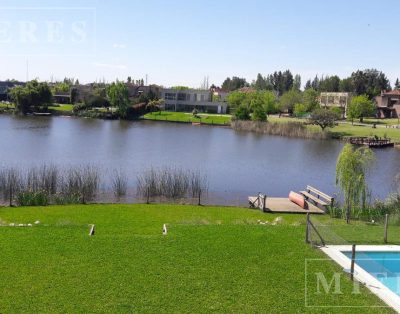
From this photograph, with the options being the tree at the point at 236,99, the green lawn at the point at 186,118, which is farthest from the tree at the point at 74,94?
the tree at the point at 236,99

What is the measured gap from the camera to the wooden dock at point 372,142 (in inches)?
2088

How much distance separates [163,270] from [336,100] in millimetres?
89320

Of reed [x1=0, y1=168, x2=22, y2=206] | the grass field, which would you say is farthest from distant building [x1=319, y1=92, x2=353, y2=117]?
the grass field

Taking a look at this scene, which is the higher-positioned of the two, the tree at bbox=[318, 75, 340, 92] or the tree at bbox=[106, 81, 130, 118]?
the tree at bbox=[318, 75, 340, 92]

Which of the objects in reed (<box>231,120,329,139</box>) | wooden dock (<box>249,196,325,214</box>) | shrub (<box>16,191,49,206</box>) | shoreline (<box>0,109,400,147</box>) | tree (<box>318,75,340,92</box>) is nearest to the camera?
shrub (<box>16,191,49,206</box>)

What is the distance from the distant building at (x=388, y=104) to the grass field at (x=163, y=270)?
80.6 m

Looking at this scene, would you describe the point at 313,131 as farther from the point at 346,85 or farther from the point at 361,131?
the point at 346,85

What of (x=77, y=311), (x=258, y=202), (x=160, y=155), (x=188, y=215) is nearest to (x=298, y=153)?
(x=160, y=155)

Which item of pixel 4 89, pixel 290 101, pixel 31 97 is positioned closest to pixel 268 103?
pixel 290 101

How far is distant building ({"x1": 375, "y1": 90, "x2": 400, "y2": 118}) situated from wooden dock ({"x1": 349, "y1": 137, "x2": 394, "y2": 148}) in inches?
1405

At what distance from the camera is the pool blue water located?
35.7 ft

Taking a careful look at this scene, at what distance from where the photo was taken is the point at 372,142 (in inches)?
2116

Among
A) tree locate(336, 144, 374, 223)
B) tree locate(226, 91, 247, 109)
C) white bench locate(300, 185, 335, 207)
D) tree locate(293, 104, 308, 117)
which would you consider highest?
tree locate(226, 91, 247, 109)

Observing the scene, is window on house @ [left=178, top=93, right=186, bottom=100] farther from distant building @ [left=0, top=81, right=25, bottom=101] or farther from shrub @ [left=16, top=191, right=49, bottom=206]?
shrub @ [left=16, top=191, right=49, bottom=206]
